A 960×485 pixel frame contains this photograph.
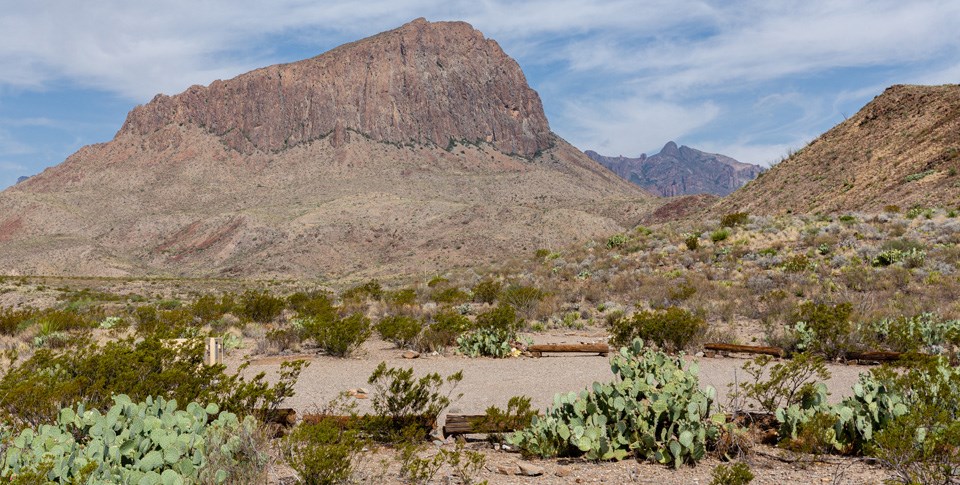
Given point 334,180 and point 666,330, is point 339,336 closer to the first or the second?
point 666,330

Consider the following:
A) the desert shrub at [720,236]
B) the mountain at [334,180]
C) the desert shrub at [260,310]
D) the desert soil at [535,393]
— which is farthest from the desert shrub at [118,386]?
Answer: the mountain at [334,180]

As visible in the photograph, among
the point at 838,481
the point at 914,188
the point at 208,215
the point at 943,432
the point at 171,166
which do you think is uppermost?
the point at 171,166

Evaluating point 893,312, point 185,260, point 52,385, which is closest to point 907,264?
point 893,312

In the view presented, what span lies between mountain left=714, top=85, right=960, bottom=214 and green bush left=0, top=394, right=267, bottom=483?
31561 millimetres

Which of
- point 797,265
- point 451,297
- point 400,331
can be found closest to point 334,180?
point 451,297

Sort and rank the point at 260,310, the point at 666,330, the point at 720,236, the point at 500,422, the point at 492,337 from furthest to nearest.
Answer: the point at 720,236 → the point at 260,310 → the point at 492,337 → the point at 666,330 → the point at 500,422

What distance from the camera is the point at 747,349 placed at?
12.6 meters

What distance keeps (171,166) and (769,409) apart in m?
116

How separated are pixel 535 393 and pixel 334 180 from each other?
96048mm

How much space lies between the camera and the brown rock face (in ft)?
389

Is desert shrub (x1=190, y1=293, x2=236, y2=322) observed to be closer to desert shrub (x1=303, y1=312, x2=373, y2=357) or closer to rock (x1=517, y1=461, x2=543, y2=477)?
desert shrub (x1=303, y1=312, x2=373, y2=357)

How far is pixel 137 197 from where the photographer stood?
99.5 metres

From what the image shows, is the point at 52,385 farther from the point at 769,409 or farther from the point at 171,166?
the point at 171,166

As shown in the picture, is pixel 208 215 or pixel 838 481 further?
pixel 208 215
